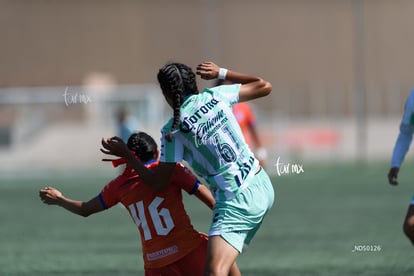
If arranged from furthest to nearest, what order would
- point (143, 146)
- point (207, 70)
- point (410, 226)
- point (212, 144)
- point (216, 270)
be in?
point (410, 226)
point (143, 146)
point (207, 70)
point (212, 144)
point (216, 270)

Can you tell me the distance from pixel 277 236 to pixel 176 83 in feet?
22.2

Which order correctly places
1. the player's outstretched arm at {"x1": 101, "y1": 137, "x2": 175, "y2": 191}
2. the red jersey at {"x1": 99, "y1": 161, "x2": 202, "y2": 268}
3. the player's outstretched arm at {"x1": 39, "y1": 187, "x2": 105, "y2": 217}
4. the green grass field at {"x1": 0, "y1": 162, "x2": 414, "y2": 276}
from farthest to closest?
the green grass field at {"x1": 0, "y1": 162, "x2": 414, "y2": 276}
the player's outstretched arm at {"x1": 39, "y1": 187, "x2": 105, "y2": 217}
the red jersey at {"x1": 99, "y1": 161, "x2": 202, "y2": 268}
the player's outstretched arm at {"x1": 101, "y1": 137, "x2": 175, "y2": 191}

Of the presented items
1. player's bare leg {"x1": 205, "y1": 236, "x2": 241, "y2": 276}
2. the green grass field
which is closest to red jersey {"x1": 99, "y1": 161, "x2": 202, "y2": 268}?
player's bare leg {"x1": 205, "y1": 236, "x2": 241, "y2": 276}

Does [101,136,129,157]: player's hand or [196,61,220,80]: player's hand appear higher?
[196,61,220,80]: player's hand

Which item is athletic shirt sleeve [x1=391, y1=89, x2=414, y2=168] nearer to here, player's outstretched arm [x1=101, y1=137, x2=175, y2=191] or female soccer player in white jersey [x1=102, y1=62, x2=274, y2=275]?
female soccer player in white jersey [x1=102, y1=62, x2=274, y2=275]

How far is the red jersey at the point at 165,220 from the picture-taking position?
6.53m

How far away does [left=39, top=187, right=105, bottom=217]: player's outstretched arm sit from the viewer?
669cm

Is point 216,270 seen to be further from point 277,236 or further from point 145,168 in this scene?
point 277,236

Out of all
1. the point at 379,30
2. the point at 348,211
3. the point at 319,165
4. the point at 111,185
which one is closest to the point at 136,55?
the point at 379,30

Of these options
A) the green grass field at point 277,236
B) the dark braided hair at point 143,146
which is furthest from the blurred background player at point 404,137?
the dark braided hair at point 143,146

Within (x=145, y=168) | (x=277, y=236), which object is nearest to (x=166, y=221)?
A: (x=145, y=168)

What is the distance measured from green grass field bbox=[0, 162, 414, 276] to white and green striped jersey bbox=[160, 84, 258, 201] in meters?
3.15

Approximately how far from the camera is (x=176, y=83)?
20.1 ft

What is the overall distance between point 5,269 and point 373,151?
29790 millimetres
